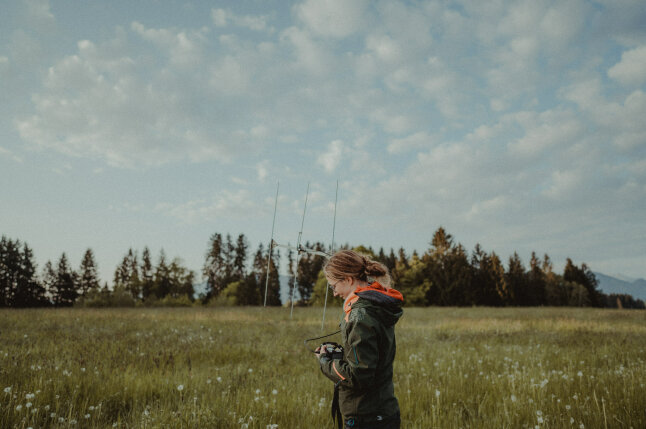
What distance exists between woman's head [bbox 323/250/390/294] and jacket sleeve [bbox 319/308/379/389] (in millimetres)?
370

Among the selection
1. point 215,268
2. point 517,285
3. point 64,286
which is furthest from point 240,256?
point 517,285

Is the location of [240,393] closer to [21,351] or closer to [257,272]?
[21,351]

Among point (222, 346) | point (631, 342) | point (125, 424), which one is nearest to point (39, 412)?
point (125, 424)

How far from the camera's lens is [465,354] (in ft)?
28.5

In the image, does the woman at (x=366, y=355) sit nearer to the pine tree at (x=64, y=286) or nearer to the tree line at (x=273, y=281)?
the tree line at (x=273, y=281)

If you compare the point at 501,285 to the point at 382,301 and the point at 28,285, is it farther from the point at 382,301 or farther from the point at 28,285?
Answer: the point at 28,285

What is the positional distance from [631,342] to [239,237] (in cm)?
8429

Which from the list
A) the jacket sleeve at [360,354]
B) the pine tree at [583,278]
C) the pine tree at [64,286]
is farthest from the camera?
the pine tree at [583,278]

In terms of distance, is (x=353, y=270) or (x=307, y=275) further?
(x=307, y=275)

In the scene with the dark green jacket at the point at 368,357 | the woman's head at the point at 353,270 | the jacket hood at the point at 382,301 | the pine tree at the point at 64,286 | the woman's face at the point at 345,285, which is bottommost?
the pine tree at the point at 64,286

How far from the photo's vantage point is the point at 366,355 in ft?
8.00

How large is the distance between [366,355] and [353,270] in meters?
0.68

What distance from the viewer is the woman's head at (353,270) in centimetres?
284

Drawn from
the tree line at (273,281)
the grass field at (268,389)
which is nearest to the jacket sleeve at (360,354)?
the grass field at (268,389)
